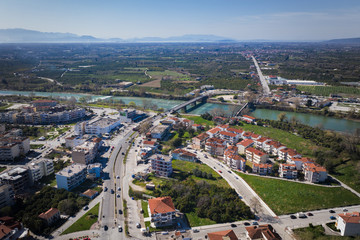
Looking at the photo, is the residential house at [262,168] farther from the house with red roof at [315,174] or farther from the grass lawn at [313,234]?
the grass lawn at [313,234]

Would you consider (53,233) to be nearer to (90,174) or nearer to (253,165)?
(90,174)

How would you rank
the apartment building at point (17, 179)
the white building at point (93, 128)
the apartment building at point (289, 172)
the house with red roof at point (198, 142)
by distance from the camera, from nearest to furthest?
1. the apartment building at point (17, 179)
2. the apartment building at point (289, 172)
3. the house with red roof at point (198, 142)
4. the white building at point (93, 128)

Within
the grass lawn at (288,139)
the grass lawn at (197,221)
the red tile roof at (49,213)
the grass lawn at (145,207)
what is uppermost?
the red tile roof at (49,213)

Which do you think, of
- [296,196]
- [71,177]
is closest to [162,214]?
[71,177]

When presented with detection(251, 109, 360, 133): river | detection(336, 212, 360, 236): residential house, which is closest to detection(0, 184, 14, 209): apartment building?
detection(336, 212, 360, 236): residential house

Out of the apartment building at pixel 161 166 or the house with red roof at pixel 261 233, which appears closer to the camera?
the house with red roof at pixel 261 233

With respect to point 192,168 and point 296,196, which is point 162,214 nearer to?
point 192,168

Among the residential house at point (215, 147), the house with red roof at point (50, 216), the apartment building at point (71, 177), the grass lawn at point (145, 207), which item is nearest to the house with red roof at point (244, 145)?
the residential house at point (215, 147)

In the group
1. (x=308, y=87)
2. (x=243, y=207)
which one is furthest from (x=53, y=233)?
(x=308, y=87)
